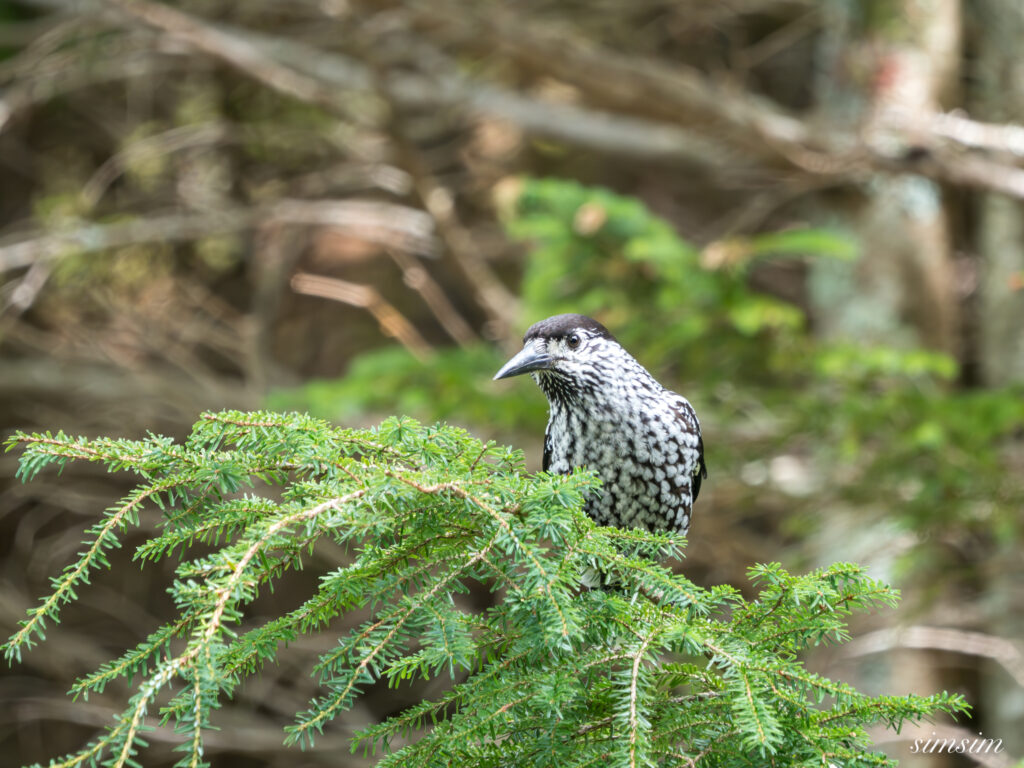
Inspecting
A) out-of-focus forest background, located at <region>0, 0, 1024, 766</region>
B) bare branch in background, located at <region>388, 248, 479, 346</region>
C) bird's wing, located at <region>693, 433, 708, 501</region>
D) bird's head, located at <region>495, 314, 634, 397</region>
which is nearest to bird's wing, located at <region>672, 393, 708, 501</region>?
bird's wing, located at <region>693, 433, 708, 501</region>

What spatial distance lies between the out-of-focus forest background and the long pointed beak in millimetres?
1454

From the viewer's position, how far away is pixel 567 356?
3156mm

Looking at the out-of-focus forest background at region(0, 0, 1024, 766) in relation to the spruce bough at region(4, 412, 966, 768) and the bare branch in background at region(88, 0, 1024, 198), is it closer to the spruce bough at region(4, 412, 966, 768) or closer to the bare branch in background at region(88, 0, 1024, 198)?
the bare branch in background at region(88, 0, 1024, 198)

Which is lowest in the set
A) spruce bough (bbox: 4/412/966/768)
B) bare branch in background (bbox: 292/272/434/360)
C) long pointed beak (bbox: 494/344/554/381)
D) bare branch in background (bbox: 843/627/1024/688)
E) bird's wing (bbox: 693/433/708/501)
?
spruce bough (bbox: 4/412/966/768)

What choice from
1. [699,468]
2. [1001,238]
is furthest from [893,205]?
[699,468]

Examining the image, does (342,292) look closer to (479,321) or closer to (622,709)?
(479,321)

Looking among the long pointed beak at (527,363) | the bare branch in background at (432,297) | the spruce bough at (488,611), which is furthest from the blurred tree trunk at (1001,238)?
the spruce bough at (488,611)

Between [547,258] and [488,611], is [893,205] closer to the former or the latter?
[547,258]

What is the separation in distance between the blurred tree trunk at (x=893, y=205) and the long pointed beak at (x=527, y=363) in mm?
3297

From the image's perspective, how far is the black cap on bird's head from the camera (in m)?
3.09

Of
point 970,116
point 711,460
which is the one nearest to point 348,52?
point 711,460

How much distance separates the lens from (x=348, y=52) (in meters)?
6.59

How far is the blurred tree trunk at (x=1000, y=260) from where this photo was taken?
6090 millimetres

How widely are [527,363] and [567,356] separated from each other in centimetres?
14
